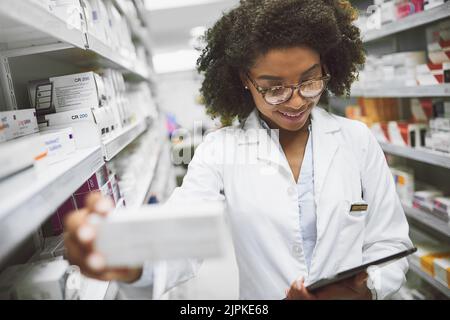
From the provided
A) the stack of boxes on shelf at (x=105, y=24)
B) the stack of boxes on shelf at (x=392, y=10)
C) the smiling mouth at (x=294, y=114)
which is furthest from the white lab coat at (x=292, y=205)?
the stack of boxes on shelf at (x=392, y=10)

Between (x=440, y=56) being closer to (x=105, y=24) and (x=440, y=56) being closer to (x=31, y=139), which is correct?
(x=105, y=24)

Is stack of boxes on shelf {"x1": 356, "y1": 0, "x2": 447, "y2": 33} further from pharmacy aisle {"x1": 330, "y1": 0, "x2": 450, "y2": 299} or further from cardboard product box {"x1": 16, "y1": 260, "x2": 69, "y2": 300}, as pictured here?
cardboard product box {"x1": 16, "y1": 260, "x2": 69, "y2": 300}

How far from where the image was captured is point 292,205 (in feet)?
3.68

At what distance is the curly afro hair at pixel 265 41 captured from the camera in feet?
3.53

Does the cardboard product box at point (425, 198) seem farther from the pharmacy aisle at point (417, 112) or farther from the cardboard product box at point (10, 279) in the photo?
the cardboard product box at point (10, 279)

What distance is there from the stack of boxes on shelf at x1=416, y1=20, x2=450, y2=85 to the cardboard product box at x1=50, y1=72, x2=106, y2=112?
1.73 m

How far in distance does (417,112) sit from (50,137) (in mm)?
2243

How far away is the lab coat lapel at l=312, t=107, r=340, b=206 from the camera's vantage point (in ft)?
3.83

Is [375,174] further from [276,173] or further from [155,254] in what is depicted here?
[155,254]

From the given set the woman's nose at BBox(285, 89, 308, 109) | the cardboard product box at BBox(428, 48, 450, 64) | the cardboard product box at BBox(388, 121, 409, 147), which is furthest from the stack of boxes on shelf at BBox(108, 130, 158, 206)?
the cardboard product box at BBox(428, 48, 450, 64)

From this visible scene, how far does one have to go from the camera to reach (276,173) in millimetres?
1173

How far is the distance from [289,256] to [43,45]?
1.07 m

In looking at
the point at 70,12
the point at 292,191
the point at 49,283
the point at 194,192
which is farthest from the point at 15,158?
the point at 292,191
